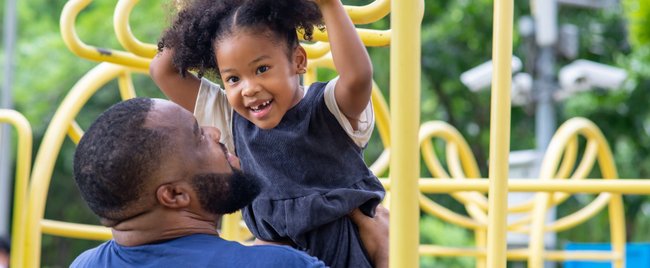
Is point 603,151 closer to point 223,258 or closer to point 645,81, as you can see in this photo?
point 223,258

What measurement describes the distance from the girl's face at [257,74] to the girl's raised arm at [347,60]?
115 mm

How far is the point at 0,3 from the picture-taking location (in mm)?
19078

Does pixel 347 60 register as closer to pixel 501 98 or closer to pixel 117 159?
pixel 501 98

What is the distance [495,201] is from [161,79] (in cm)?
88

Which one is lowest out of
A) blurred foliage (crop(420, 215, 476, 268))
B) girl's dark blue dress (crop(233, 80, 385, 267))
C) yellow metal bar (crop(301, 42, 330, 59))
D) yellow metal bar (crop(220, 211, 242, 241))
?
blurred foliage (crop(420, 215, 476, 268))

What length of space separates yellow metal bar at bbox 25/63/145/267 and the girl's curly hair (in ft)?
3.32

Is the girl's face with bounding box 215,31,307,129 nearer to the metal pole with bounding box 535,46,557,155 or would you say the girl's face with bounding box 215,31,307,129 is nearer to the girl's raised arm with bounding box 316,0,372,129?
the girl's raised arm with bounding box 316,0,372,129

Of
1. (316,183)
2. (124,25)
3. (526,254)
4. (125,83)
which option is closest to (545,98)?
(526,254)

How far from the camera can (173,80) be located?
2482 mm

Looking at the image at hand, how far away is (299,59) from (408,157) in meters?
0.57

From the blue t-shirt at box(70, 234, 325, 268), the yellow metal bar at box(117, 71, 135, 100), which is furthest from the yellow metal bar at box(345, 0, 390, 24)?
the yellow metal bar at box(117, 71, 135, 100)

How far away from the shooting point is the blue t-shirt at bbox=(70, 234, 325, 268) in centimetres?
199

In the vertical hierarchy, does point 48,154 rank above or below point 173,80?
below

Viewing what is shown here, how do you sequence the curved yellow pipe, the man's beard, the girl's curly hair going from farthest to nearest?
1. the curved yellow pipe
2. the girl's curly hair
3. the man's beard
